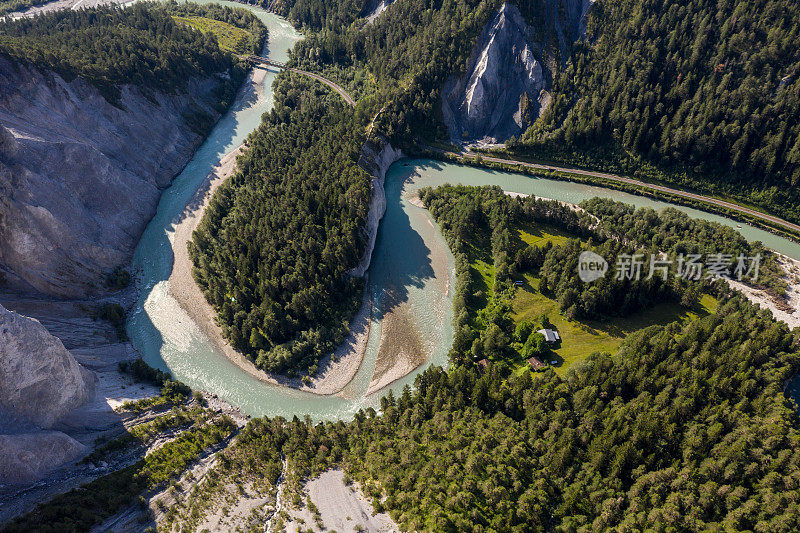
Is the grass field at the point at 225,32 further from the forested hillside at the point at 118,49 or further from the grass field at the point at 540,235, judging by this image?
the grass field at the point at 540,235

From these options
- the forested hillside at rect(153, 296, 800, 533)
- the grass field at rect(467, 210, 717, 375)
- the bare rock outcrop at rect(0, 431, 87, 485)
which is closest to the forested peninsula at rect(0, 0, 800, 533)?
the forested hillside at rect(153, 296, 800, 533)

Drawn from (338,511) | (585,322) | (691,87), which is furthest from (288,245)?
(691,87)

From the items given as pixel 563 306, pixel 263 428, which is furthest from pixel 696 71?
pixel 263 428

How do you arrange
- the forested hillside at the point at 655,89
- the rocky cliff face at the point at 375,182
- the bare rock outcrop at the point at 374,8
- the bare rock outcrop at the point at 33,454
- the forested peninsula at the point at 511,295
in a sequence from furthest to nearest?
the bare rock outcrop at the point at 374,8, the forested hillside at the point at 655,89, the rocky cliff face at the point at 375,182, the forested peninsula at the point at 511,295, the bare rock outcrop at the point at 33,454

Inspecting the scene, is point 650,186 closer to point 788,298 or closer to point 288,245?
point 788,298

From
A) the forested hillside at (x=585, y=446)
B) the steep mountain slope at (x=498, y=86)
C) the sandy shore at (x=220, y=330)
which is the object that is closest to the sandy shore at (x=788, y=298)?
the forested hillside at (x=585, y=446)

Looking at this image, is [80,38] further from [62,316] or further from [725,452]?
[725,452]
